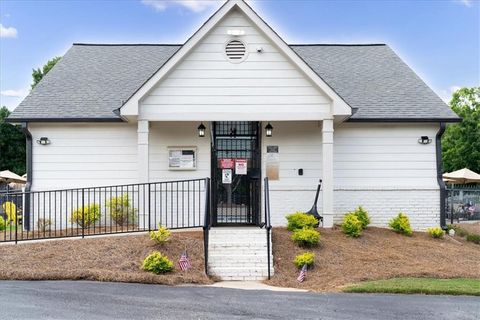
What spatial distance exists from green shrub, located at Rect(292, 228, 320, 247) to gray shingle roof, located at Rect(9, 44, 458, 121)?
4.11 meters

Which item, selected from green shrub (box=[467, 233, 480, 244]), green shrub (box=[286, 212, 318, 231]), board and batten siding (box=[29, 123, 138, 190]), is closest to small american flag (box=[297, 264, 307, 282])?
green shrub (box=[286, 212, 318, 231])

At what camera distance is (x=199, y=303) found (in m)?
7.16

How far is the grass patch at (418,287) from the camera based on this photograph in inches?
Result: 327

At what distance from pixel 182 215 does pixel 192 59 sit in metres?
4.04

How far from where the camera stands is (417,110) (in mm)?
14141

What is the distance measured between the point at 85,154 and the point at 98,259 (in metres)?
5.05

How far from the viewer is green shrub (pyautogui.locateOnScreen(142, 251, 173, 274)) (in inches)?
350

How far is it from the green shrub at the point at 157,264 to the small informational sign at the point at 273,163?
526cm

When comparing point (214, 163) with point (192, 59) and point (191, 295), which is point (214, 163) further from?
point (191, 295)

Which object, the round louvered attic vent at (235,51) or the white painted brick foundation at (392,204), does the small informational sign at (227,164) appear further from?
the white painted brick foundation at (392,204)

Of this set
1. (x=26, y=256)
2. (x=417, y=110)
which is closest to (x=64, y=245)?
(x=26, y=256)

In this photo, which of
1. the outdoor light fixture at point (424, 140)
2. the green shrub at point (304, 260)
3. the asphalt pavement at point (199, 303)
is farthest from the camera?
the outdoor light fixture at point (424, 140)

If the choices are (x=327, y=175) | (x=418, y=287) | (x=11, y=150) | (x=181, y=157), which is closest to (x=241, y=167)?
(x=181, y=157)

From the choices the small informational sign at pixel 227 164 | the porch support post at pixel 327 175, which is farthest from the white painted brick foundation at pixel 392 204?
the small informational sign at pixel 227 164
